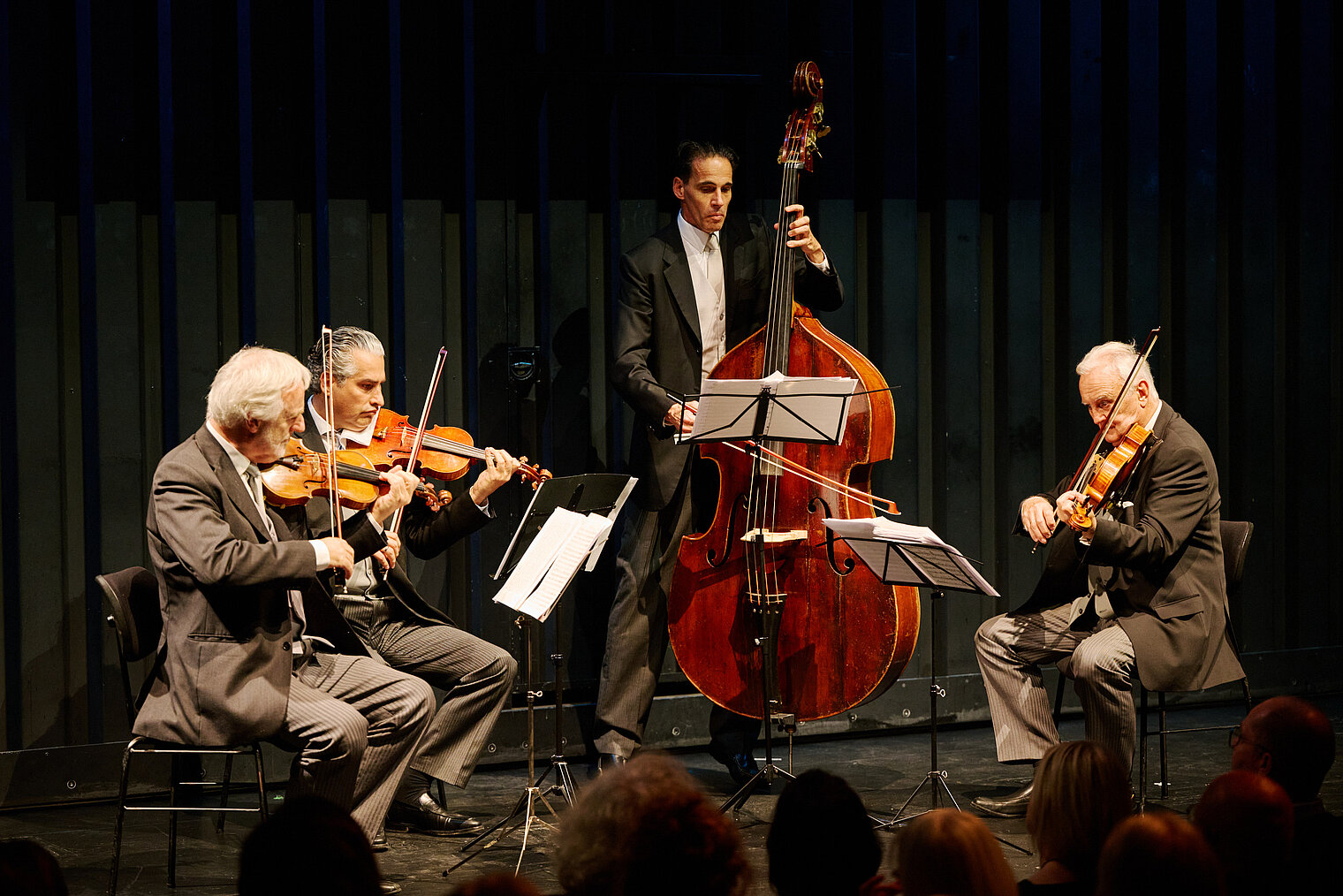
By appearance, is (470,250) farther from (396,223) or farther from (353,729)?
(353,729)

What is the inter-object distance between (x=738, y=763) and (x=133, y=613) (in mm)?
1974

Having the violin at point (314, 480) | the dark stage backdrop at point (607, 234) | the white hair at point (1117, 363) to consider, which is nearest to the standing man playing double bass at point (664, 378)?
the dark stage backdrop at point (607, 234)

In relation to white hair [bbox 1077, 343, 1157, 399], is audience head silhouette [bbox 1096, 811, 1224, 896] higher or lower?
lower

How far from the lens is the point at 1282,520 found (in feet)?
18.8

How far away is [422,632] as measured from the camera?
4062mm

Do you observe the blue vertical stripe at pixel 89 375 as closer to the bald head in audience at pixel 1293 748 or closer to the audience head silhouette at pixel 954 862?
the audience head silhouette at pixel 954 862

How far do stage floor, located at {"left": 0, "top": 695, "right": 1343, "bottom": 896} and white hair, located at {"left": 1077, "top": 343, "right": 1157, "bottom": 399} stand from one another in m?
1.29

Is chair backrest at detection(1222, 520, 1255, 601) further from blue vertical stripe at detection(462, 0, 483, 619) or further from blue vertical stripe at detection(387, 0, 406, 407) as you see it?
blue vertical stripe at detection(387, 0, 406, 407)

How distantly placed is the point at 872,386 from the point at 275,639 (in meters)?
1.80

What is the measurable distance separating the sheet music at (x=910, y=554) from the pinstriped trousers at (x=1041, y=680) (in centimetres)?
65

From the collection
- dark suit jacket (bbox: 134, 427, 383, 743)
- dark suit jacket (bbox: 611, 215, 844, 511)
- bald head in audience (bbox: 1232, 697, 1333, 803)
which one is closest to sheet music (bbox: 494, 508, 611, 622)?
dark suit jacket (bbox: 134, 427, 383, 743)

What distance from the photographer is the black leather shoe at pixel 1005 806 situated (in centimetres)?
407

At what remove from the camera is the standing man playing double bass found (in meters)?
4.39

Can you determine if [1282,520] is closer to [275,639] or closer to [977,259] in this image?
[977,259]
